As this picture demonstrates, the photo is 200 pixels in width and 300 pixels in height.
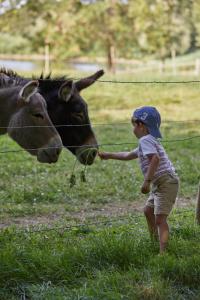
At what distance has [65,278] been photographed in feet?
15.3

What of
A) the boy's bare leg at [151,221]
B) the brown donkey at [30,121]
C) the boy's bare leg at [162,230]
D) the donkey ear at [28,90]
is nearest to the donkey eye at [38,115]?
the brown donkey at [30,121]

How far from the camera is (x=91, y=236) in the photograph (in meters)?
5.83

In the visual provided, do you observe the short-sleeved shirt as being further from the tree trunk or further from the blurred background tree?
the tree trunk

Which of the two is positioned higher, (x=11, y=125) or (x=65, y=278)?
(x=11, y=125)

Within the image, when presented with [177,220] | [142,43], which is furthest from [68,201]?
[142,43]

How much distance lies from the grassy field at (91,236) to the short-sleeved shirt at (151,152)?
699 mm

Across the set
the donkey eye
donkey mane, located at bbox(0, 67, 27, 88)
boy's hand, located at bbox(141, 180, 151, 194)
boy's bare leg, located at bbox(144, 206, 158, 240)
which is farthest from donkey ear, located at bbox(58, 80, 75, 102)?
boy's hand, located at bbox(141, 180, 151, 194)

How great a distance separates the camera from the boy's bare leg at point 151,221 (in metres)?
5.37

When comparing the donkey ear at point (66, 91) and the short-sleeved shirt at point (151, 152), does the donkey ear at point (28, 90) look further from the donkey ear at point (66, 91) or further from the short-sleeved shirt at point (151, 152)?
the short-sleeved shirt at point (151, 152)

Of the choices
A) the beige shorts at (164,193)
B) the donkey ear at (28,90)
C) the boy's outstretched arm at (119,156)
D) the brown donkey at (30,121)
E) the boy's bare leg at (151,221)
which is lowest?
the boy's bare leg at (151,221)

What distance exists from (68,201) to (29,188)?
2.82ft

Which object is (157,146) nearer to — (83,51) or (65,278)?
(65,278)

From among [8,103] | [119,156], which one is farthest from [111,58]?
[119,156]

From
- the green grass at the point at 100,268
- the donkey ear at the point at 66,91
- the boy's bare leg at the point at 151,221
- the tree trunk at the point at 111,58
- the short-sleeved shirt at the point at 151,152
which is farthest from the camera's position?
the tree trunk at the point at 111,58
